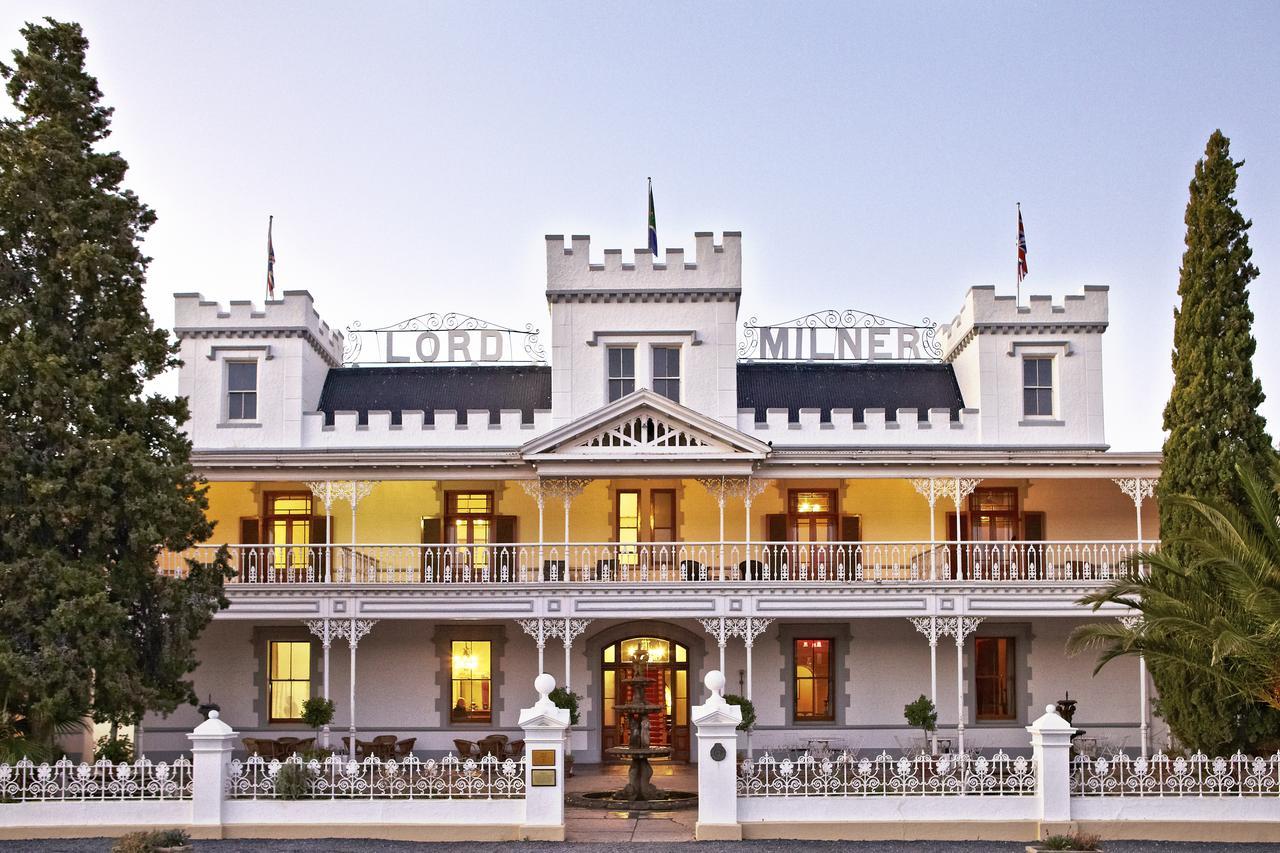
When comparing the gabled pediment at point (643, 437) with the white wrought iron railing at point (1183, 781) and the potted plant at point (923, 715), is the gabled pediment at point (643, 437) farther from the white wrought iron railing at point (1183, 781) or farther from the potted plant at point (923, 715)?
the white wrought iron railing at point (1183, 781)

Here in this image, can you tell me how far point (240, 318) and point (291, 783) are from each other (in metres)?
12.8

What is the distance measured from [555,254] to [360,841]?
1338 centimetres

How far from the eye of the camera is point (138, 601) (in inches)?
663

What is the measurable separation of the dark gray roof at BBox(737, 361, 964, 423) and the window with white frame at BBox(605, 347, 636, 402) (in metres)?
2.47

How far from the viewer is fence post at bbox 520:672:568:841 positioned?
47.3ft

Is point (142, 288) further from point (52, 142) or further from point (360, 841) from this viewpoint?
point (360, 841)

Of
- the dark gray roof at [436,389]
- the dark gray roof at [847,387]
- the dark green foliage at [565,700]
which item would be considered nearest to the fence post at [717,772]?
the dark green foliage at [565,700]

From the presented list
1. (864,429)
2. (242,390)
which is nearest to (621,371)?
(864,429)

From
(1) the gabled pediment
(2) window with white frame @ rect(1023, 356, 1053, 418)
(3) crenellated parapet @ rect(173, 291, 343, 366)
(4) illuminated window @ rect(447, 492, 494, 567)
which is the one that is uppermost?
(3) crenellated parapet @ rect(173, 291, 343, 366)

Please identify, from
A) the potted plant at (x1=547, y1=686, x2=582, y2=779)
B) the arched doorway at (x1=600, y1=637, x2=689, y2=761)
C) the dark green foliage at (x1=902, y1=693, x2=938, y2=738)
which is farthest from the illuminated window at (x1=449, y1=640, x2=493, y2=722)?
the dark green foliage at (x1=902, y1=693, x2=938, y2=738)

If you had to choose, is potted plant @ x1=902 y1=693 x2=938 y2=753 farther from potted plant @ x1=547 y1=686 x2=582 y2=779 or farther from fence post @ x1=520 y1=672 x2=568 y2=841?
fence post @ x1=520 y1=672 x2=568 y2=841

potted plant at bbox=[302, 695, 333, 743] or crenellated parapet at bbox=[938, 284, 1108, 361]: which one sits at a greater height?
crenellated parapet at bbox=[938, 284, 1108, 361]

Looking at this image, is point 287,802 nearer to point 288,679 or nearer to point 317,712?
point 317,712

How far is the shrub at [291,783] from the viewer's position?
14727 millimetres
